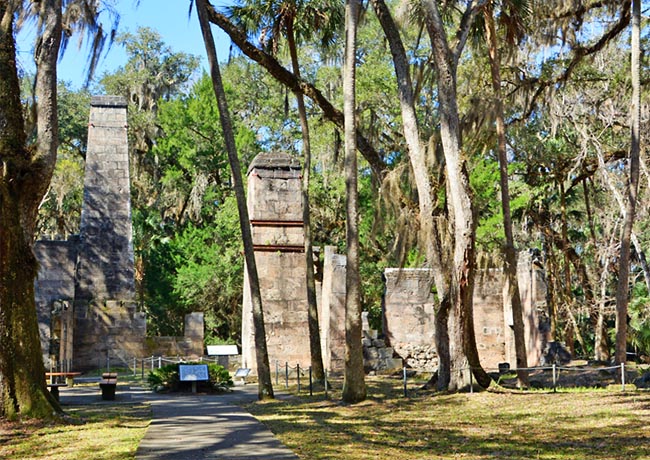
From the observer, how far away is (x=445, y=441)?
32.6 ft

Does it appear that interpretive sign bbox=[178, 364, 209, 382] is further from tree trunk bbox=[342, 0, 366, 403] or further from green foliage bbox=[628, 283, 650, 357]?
green foliage bbox=[628, 283, 650, 357]

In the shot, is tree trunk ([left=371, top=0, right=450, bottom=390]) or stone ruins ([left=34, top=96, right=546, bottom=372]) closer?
tree trunk ([left=371, top=0, right=450, bottom=390])

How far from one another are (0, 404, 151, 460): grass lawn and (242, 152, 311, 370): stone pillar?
30.6ft

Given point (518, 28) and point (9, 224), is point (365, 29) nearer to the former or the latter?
point (518, 28)

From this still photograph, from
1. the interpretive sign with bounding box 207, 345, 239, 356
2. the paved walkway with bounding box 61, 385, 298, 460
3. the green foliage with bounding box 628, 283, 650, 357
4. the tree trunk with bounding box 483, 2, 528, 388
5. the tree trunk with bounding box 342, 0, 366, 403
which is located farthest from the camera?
the green foliage with bounding box 628, 283, 650, 357

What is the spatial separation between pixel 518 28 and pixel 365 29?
20819 mm

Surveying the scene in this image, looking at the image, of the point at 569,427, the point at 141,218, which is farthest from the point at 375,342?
the point at 141,218

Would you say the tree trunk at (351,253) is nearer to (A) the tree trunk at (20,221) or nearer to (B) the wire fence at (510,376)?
(B) the wire fence at (510,376)

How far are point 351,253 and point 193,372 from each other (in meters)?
5.23

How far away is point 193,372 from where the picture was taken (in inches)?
713

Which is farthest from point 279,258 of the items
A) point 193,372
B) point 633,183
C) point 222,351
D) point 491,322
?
point 633,183

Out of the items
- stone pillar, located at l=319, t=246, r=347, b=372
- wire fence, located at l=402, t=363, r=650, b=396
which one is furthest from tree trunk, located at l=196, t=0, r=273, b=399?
stone pillar, located at l=319, t=246, r=347, b=372

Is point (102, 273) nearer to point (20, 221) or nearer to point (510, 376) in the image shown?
point (510, 376)

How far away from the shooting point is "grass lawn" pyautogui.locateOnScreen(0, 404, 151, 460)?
29.8 feet
